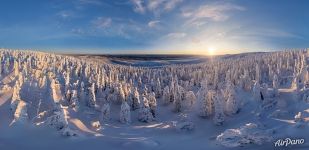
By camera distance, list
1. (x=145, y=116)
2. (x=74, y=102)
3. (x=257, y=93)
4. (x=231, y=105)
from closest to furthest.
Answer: (x=231, y=105) → (x=145, y=116) → (x=74, y=102) → (x=257, y=93)

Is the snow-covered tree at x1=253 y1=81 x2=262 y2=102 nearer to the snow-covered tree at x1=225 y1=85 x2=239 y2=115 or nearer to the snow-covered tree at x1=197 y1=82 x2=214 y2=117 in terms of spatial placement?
the snow-covered tree at x1=225 y1=85 x2=239 y2=115

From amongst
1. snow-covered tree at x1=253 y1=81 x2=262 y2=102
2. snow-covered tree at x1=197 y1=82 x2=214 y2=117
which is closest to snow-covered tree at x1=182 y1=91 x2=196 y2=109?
snow-covered tree at x1=197 y1=82 x2=214 y2=117

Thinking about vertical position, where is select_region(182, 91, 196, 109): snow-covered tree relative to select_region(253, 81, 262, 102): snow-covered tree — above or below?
below

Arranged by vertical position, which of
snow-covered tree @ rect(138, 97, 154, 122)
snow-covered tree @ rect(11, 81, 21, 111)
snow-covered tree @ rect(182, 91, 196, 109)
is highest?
snow-covered tree @ rect(11, 81, 21, 111)

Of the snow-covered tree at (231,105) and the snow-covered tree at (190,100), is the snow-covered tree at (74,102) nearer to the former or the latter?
the snow-covered tree at (190,100)

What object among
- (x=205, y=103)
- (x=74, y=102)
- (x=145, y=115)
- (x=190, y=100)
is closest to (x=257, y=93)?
(x=205, y=103)

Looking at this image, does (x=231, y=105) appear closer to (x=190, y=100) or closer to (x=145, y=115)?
(x=190, y=100)

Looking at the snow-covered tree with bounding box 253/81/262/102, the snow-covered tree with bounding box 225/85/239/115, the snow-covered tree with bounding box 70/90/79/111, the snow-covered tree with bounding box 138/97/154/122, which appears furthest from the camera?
the snow-covered tree with bounding box 253/81/262/102

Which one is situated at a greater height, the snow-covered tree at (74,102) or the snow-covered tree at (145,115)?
the snow-covered tree at (74,102)

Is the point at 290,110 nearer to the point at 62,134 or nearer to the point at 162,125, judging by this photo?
the point at 162,125

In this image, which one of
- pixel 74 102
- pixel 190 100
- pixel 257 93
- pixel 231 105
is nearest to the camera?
pixel 231 105

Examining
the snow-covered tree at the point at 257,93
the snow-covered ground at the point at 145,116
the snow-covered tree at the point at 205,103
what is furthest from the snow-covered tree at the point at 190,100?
the snow-covered tree at the point at 257,93

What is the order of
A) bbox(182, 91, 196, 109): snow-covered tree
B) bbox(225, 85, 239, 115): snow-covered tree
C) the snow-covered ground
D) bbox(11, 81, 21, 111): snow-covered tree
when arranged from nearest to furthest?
1. the snow-covered ground
2. bbox(11, 81, 21, 111): snow-covered tree
3. bbox(225, 85, 239, 115): snow-covered tree
4. bbox(182, 91, 196, 109): snow-covered tree
